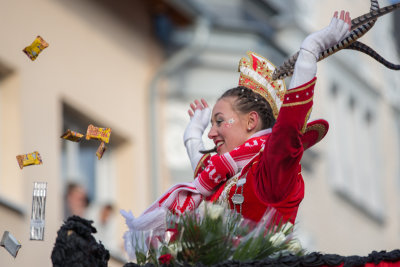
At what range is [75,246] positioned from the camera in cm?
489

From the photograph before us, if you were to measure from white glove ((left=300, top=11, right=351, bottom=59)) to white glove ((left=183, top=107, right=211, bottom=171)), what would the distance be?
1.02m

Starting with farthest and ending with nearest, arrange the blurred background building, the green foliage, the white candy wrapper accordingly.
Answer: the blurred background building < the white candy wrapper < the green foliage

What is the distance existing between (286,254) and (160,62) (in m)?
10.7

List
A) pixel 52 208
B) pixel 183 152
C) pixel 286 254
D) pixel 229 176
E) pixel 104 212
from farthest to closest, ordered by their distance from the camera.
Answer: pixel 183 152
pixel 104 212
pixel 52 208
pixel 229 176
pixel 286 254

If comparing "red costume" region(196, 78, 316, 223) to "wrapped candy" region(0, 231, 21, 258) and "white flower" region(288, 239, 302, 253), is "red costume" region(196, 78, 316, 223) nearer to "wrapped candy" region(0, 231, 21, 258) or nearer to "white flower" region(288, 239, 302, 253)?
"white flower" region(288, 239, 302, 253)

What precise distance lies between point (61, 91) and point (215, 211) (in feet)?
26.6

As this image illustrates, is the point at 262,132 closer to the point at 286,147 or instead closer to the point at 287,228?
the point at 286,147

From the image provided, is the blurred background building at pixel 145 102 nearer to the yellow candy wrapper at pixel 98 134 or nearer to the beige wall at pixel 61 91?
the beige wall at pixel 61 91

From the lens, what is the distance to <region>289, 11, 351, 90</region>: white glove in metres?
5.47

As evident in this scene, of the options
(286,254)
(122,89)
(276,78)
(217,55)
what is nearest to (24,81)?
(122,89)

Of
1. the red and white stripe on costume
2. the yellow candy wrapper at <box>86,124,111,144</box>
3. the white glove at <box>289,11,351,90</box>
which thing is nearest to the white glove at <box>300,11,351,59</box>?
the white glove at <box>289,11,351,90</box>

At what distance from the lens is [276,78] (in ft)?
19.2

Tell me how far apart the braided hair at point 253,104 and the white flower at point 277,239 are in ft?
3.05

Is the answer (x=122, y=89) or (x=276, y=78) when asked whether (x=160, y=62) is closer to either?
(x=122, y=89)
